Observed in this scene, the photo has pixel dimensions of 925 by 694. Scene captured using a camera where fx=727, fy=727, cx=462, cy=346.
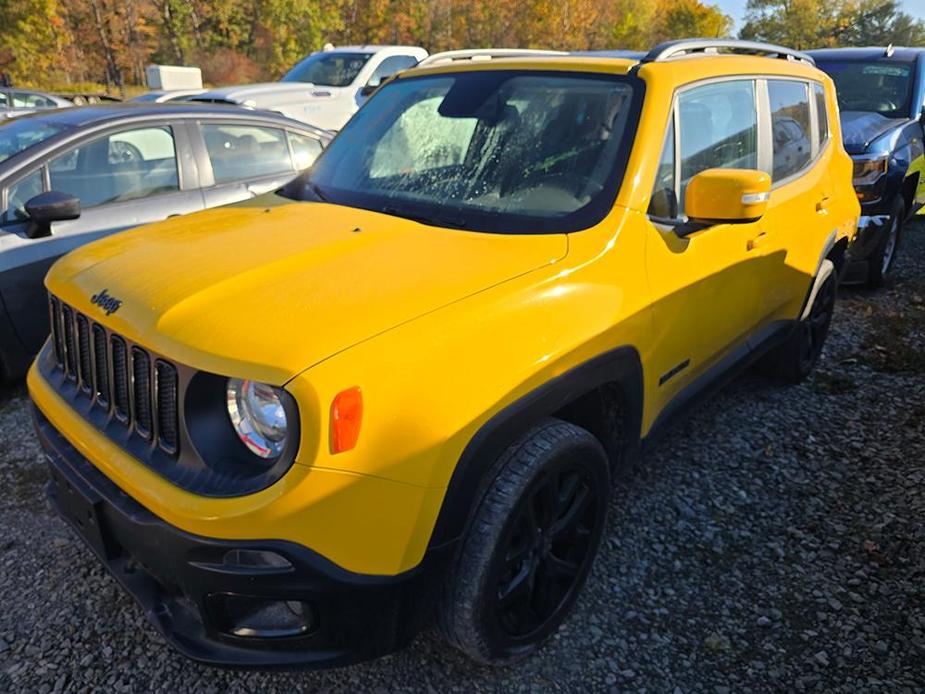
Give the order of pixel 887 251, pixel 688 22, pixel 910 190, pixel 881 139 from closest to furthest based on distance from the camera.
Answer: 1. pixel 881 139
2. pixel 887 251
3. pixel 910 190
4. pixel 688 22

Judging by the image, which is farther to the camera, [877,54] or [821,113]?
[877,54]

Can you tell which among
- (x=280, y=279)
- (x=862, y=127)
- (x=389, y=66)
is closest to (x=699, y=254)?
(x=280, y=279)

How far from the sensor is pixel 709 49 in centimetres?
322

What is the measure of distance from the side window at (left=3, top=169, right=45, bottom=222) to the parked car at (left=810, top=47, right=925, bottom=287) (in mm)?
5719

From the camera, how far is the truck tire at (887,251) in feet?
19.5

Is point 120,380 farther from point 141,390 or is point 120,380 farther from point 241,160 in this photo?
point 241,160

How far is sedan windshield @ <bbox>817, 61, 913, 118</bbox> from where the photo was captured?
6.85 m

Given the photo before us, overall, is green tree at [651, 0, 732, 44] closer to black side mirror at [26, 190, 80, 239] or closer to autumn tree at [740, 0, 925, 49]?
autumn tree at [740, 0, 925, 49]

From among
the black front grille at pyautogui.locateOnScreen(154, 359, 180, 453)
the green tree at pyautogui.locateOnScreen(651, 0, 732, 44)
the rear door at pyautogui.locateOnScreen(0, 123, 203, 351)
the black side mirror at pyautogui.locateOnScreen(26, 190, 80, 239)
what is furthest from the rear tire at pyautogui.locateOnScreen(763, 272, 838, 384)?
the green tree at pyautogui.locateOnScreen(651, 0, 732, 44)

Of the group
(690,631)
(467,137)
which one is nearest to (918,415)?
(690,631)

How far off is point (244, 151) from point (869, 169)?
15.7 ft

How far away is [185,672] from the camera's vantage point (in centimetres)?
237

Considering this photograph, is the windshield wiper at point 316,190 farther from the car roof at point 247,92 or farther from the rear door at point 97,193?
the car roof at point 247,92

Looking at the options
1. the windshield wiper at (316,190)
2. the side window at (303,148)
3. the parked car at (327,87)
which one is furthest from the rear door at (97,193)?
the parked car at (327,87)
